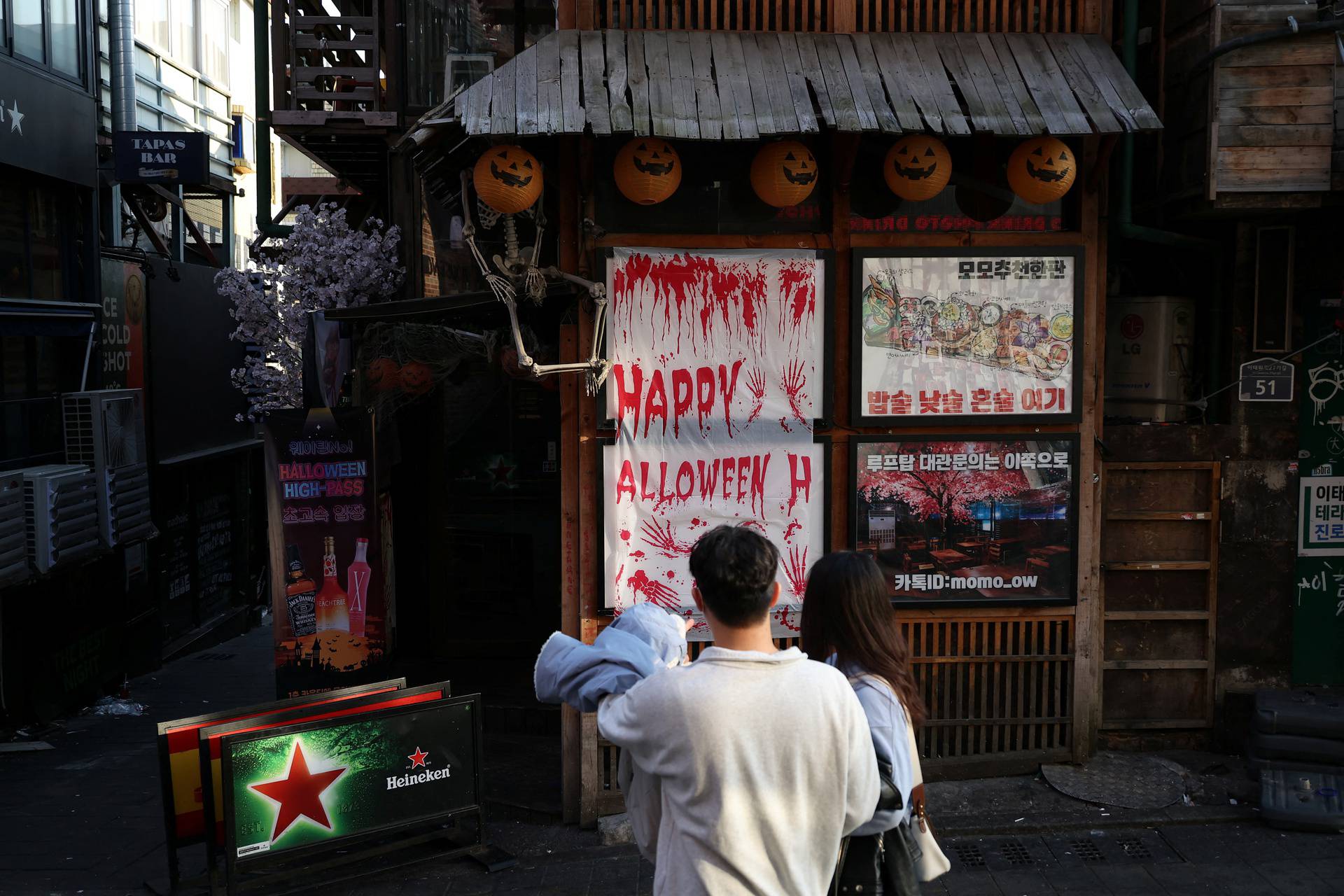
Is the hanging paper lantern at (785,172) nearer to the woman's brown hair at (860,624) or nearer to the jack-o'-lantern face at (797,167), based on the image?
the jack-o'-lantern face at (797,167)

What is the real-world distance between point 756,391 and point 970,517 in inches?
64.6

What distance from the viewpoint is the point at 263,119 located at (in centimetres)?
1080

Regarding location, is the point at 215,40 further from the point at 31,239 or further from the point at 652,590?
the point at 652,590

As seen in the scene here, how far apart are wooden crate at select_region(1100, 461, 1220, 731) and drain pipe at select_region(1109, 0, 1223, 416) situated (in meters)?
0.88

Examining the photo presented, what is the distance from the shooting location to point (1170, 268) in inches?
320

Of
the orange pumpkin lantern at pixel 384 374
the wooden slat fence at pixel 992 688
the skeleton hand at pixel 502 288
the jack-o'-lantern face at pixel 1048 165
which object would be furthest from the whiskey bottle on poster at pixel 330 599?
the jack-o'-lantern face at pixel 1048 165

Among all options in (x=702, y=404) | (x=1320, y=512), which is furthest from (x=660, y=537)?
(x=1320, y=512)

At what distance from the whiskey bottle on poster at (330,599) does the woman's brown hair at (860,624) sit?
638cm

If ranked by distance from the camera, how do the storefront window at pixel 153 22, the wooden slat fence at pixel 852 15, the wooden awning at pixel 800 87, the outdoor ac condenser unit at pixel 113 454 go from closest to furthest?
1. the wooden awning at pixel 800 87
2. the wooden slat fence at pixel 852 15
3. the outdoor ac condenser unit at pixel 113 454
4. the storefront window at pixel 153 22

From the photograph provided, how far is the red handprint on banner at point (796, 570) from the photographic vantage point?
7051 millimetres

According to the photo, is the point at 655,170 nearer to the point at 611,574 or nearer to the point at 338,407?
the point at 611,574

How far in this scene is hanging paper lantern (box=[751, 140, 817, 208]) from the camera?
21.5ft

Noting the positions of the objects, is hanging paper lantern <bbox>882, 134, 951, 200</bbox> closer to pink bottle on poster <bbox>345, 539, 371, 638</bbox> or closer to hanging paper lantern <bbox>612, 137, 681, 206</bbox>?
hanging paper lantern <bbox>612, 137, 681, 206</bbox>

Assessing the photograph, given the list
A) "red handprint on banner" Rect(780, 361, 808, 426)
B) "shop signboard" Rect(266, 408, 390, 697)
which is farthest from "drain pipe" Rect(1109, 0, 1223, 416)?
"shop signboard" Rect(266, 408, 390, 697)
